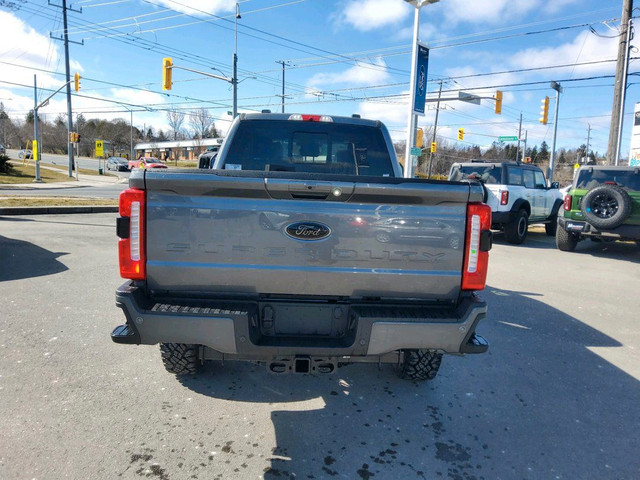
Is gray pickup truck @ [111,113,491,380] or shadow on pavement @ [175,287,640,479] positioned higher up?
gray pickup truck @ [111,113,491,380]

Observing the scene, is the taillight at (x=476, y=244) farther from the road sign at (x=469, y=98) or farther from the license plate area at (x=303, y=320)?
the road sign at (x=469, y=98)

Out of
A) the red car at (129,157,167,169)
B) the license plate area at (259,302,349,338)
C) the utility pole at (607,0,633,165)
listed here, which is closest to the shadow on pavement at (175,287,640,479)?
the license plate area at (259,302,349,338)

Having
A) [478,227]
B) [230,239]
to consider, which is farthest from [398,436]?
[230,239]

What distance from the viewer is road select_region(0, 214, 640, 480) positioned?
271 cm

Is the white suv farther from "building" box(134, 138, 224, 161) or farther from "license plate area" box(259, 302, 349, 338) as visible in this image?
"building" box(134, 138, 224, 161)

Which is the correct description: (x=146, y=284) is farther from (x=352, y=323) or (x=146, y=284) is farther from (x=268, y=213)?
(x=352, y=323)

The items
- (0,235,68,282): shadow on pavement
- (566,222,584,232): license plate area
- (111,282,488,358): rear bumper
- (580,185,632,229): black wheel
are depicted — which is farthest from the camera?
(566,222,584,232): license plate area

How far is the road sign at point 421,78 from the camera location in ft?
54.1

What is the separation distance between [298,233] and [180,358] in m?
1.59

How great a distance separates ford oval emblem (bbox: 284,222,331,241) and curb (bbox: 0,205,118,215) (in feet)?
43.8

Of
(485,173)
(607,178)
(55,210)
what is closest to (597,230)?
(607,178)

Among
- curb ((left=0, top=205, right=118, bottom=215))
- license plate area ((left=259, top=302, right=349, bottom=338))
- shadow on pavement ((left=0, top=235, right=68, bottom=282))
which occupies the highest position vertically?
license plate area ((left=259, top=302, right=349, bottom=338))

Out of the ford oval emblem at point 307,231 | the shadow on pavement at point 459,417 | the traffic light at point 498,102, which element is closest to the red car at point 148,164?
the traffic light at point 498,102

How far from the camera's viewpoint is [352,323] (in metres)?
2.73
